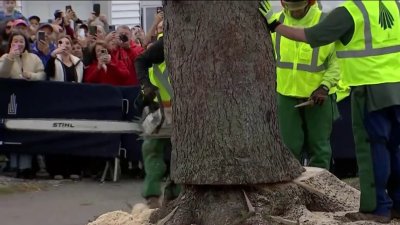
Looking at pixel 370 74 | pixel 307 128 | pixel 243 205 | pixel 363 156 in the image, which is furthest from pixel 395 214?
pixel 307 128

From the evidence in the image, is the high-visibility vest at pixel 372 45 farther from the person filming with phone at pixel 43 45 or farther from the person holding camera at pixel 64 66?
the person filming with phone at pixel 43 45

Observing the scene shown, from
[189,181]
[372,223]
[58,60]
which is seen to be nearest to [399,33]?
[372,223]

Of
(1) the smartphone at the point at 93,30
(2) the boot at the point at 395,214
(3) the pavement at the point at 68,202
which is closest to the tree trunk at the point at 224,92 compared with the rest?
(2) the boot at the point at 395,214

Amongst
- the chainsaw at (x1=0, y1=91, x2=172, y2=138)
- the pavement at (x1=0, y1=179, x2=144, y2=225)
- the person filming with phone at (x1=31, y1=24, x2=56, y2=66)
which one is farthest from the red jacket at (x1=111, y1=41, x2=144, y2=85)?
the pavement at (x1=0, y1=179, x2=144, y2=225)

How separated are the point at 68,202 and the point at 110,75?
7.76 feet

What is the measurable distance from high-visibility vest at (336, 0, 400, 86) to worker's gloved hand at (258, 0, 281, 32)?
16.9 inches

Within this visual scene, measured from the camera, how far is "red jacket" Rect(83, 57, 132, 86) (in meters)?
9.84

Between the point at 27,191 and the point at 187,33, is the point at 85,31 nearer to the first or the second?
the point at 27,191

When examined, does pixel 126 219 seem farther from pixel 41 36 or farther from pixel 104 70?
pixel 41 36

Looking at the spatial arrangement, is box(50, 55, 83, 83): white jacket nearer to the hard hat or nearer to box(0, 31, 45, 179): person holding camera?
box(0, 31, 45, 179): person holding camera

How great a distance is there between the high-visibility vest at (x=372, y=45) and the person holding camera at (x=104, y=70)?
5315 millimetres

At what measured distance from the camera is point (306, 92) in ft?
21.7

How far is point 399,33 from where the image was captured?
4891 mm

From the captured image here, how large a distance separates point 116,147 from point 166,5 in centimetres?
480
